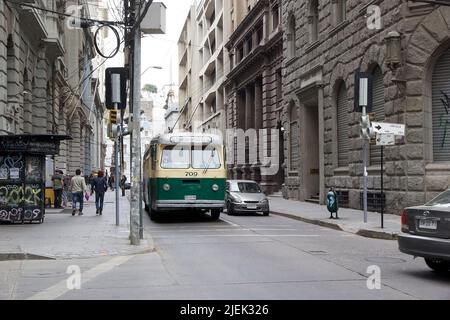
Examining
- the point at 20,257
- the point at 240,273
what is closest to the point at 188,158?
the point at 20,257

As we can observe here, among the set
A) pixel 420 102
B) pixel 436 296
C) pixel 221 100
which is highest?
pixel 221 100

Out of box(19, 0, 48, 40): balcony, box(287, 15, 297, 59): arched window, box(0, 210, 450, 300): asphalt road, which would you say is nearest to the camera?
box(0, 210, 450, 300): asphalt road

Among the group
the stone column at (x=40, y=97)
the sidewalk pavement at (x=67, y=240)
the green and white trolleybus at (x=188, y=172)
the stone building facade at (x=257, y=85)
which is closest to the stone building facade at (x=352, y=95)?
the stone building facade at (x=257, y=85)

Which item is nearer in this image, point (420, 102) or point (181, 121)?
point (420, 102)

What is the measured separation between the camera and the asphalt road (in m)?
8.23

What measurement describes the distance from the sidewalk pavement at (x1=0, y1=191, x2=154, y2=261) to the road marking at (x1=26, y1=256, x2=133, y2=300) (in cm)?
87

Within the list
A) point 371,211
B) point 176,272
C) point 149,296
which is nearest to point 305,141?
point 371,211

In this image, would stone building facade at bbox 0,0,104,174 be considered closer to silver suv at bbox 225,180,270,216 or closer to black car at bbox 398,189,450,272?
silver suv at bbox 225,180,270,216

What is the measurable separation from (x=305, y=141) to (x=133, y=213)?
17695mm

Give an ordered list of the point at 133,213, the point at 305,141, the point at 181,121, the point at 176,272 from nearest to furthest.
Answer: the point at 176,272
the point at 133,213
the point at 305,141
the point at 181,121

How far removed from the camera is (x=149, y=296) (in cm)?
801

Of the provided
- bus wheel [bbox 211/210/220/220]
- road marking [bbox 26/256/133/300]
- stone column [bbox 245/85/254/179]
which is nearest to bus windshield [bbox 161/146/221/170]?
bus wheel [bbox 211/210/220/220]

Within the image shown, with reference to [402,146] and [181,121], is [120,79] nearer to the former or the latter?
[402,146]
